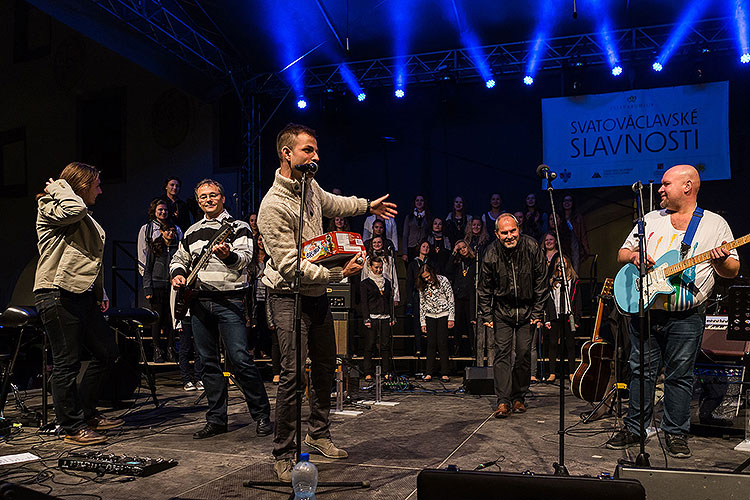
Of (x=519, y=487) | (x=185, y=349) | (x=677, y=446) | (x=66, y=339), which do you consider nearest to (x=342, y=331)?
(x=185, y=349)

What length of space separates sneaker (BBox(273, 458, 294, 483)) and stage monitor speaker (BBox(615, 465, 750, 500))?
1912 millimetres

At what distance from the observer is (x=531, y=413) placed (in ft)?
21.7

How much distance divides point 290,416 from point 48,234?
257cm

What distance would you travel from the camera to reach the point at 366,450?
A: 15.9 ft

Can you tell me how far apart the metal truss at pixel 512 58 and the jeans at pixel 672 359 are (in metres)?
7.72

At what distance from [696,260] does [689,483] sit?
2054mm

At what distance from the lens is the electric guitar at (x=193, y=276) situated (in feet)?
17.4

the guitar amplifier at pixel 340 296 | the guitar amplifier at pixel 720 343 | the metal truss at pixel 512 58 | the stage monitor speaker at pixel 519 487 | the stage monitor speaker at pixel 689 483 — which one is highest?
the metal truss at pixel 512 58

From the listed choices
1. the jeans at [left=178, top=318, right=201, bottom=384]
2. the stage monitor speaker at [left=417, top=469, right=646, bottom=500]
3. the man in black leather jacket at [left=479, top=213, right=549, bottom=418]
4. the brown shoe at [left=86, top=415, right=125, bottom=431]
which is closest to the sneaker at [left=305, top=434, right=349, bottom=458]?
the stage monitor speaker at [left=417, top=469, right=646, bottom=500]

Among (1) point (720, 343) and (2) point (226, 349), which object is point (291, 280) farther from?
(1) point (720, 343)

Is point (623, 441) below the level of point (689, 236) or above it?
below

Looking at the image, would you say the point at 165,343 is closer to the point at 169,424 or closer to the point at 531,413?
the point at 169,424

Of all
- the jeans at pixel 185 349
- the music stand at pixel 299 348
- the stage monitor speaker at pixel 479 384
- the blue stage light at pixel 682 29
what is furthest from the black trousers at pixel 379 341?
the blue stage light at pixel 682 29

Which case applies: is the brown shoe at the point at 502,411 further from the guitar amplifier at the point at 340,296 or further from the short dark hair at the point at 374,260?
the short dark hair at the point at 374,260
